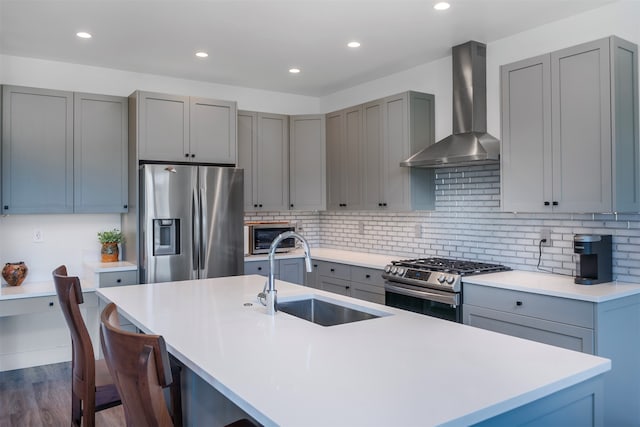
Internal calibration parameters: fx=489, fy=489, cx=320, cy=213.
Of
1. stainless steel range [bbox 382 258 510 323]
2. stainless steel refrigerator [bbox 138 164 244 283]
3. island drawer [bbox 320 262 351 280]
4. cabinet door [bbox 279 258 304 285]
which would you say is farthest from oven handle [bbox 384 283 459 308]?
stainless steel refrigerator [bbox 138 164 244 283]

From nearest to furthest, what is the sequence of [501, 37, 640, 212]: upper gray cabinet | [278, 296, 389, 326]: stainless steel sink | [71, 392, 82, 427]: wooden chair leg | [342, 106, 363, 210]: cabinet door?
1. [71, 392, 82, 427]: wooden chair leg
2. [278, 296, 389, 326]: stainless steel sink
3. [501, 37, 640, 212]: upper gray cabinet
4. [342, 106, 363, 210]: cabinet door

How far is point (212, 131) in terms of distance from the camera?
4.70m

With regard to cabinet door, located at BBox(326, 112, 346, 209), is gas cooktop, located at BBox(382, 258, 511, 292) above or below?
below

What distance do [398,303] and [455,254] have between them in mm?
776

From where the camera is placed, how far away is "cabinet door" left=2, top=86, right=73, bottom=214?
3998 mm

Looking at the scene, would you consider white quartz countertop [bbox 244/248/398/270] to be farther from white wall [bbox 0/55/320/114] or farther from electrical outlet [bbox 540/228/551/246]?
white wall [bbox 0/55/320/114]

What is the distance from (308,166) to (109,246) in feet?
7.17

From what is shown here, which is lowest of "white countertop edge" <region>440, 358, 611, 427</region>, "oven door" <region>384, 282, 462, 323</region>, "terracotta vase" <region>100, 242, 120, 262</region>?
"oven door" <region>384, 282, 462, 323</region>

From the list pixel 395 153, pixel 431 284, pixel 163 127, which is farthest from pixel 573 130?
pixel 163 127

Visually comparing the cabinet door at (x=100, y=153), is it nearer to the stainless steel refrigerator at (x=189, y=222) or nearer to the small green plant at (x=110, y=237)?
the small green plant at (x=110, y=237)

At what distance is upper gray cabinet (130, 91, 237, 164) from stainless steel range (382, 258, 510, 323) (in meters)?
2.03

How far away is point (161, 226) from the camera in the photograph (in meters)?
4.26

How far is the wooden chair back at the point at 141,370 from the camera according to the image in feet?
3.94

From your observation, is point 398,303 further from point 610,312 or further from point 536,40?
point 536,40
